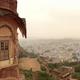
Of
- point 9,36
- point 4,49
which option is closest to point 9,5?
point 9,36

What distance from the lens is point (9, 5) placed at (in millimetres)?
14555

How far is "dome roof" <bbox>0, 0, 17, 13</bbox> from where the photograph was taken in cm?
1418

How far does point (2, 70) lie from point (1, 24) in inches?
85.3

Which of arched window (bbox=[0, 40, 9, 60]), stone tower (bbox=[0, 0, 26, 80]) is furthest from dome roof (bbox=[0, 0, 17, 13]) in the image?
arched window (bbox=[0, 40, 9, 60])

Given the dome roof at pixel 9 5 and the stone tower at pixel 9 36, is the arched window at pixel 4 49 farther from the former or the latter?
the dome roof at pixel 9 5

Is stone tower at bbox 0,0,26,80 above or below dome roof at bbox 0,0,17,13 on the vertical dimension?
below

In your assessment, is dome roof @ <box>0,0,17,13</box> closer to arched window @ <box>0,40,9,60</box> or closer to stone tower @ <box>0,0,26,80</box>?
stone tower @ <box>0,0,26,80</box>

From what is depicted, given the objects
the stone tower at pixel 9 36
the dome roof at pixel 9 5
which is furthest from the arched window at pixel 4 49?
the dome roof at pixel 9 5

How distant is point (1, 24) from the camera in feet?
45.3

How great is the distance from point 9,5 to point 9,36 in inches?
61.0

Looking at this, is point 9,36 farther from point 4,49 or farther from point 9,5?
point 9,5

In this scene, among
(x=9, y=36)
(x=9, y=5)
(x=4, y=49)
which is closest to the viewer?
(x=4, y=49)

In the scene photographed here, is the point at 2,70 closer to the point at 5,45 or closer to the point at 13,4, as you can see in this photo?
the point at 5,45

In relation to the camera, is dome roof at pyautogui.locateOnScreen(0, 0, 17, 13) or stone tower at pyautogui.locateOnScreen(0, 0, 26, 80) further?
dome roof at pyautogui.locateOnScreen(0, 0, 17, 13)
